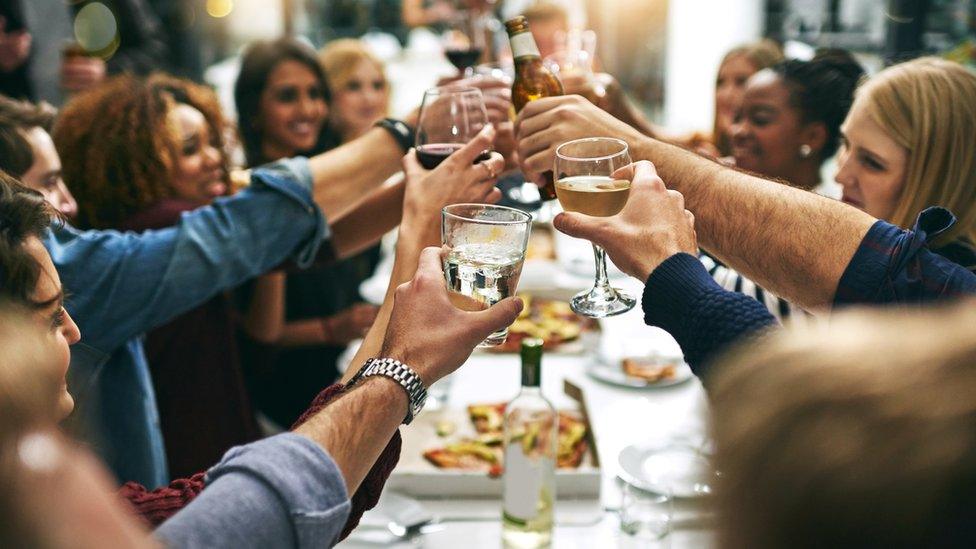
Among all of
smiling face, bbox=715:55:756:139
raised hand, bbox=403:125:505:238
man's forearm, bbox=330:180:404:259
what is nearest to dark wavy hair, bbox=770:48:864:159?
smiling face, bbox=715:55:756:139

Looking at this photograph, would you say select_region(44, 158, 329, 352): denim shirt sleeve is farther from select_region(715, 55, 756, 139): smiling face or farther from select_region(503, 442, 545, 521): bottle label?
select_region(715, 55, 756, 139): smiling face

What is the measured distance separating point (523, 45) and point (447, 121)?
176mm

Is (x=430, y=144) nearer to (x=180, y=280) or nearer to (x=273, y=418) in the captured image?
(x=180, y=280)

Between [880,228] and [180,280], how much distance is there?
3.96ft

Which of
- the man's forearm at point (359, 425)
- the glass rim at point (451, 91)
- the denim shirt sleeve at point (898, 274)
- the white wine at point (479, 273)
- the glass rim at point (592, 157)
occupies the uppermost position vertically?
the glass rim at point (451, 91)

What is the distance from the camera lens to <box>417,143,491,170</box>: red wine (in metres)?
1.42

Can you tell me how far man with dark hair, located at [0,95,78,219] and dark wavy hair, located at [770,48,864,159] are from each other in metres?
2.04

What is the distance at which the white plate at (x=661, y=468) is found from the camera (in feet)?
4.47

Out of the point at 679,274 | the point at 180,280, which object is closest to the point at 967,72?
the point at 679,274

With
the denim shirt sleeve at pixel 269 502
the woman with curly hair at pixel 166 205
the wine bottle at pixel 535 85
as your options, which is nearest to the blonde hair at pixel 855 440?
the denim shirt sleeve at pixel 269 502

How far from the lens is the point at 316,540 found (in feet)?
2.50

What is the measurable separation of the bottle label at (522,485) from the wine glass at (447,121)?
1.63ft

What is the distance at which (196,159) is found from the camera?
2.40 metres

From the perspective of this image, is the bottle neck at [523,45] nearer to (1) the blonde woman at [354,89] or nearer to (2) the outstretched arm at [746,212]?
(2) the outstretched arm at [746,212]
